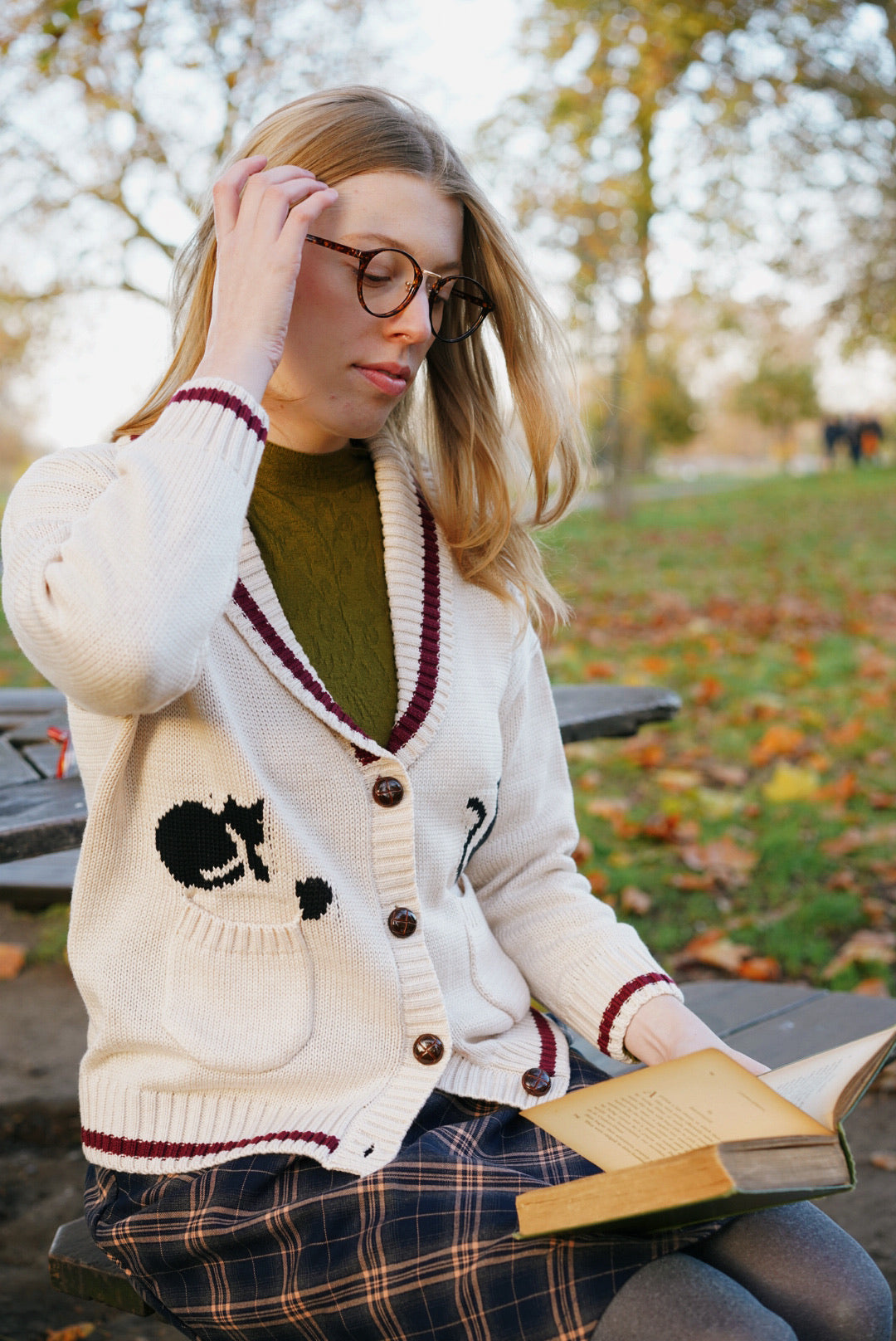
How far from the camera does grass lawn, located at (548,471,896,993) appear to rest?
376cm

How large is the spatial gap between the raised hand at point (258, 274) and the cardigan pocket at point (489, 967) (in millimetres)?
813

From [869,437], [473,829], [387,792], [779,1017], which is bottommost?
[869,437]

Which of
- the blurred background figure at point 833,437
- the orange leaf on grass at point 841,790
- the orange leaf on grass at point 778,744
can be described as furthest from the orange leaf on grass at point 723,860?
the blurred background figure at point 833,437

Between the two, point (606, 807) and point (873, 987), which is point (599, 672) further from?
point (873, 987)

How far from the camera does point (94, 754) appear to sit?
1559mm

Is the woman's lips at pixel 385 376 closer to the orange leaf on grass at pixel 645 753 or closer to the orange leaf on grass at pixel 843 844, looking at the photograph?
the orange leaf on grass at pixel 843 844

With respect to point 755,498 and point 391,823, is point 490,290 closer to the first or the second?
point 391,823

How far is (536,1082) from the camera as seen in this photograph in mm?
1669

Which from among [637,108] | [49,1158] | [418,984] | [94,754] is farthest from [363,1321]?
[637,108]

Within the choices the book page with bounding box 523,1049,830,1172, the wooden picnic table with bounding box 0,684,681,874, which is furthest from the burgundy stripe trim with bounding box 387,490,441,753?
the wooden picnic table with bounding box 0,684,681,874

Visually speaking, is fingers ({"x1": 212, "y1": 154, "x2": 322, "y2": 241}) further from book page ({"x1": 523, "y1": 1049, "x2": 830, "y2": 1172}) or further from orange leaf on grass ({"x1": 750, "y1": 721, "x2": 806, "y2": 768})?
orange leaf on grass ({"x1": 750, "y1": 721, "x2": 806, "y2": 768})

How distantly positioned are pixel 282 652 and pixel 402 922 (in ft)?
1.27

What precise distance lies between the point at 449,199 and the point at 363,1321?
147cm

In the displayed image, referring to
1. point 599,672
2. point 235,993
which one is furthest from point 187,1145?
point 599,672
